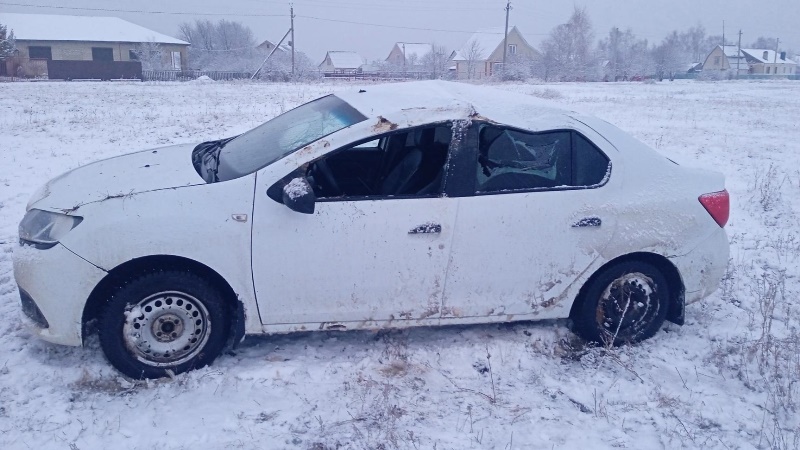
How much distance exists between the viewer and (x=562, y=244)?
13.4 feet

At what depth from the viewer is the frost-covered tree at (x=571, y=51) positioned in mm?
71062

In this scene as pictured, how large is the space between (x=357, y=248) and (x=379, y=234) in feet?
0.54

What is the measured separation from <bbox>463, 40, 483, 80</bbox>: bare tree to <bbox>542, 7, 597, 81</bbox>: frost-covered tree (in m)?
8.16

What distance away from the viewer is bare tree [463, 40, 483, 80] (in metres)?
76.5

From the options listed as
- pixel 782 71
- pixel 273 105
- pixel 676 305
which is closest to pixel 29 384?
pixel 676 305

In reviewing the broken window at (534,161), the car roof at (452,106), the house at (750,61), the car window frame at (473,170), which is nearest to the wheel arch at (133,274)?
the car roof at (452,106)

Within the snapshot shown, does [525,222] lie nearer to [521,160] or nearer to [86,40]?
[521,160]

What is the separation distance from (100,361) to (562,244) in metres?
3.14

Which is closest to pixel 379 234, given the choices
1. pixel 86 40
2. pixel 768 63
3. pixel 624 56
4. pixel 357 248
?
pixel 357 248

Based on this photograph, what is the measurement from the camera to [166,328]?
3.71m

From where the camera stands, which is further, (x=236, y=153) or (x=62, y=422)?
(x=236, y=153)

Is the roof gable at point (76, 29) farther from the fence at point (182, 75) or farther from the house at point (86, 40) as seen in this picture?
the fence at point (182, 75)

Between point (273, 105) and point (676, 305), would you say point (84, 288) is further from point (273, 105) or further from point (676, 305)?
point (273, 105)

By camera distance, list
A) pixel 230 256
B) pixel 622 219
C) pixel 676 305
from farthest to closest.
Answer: pixel 676 305 → pixel 622 219 → pixel 230 256
